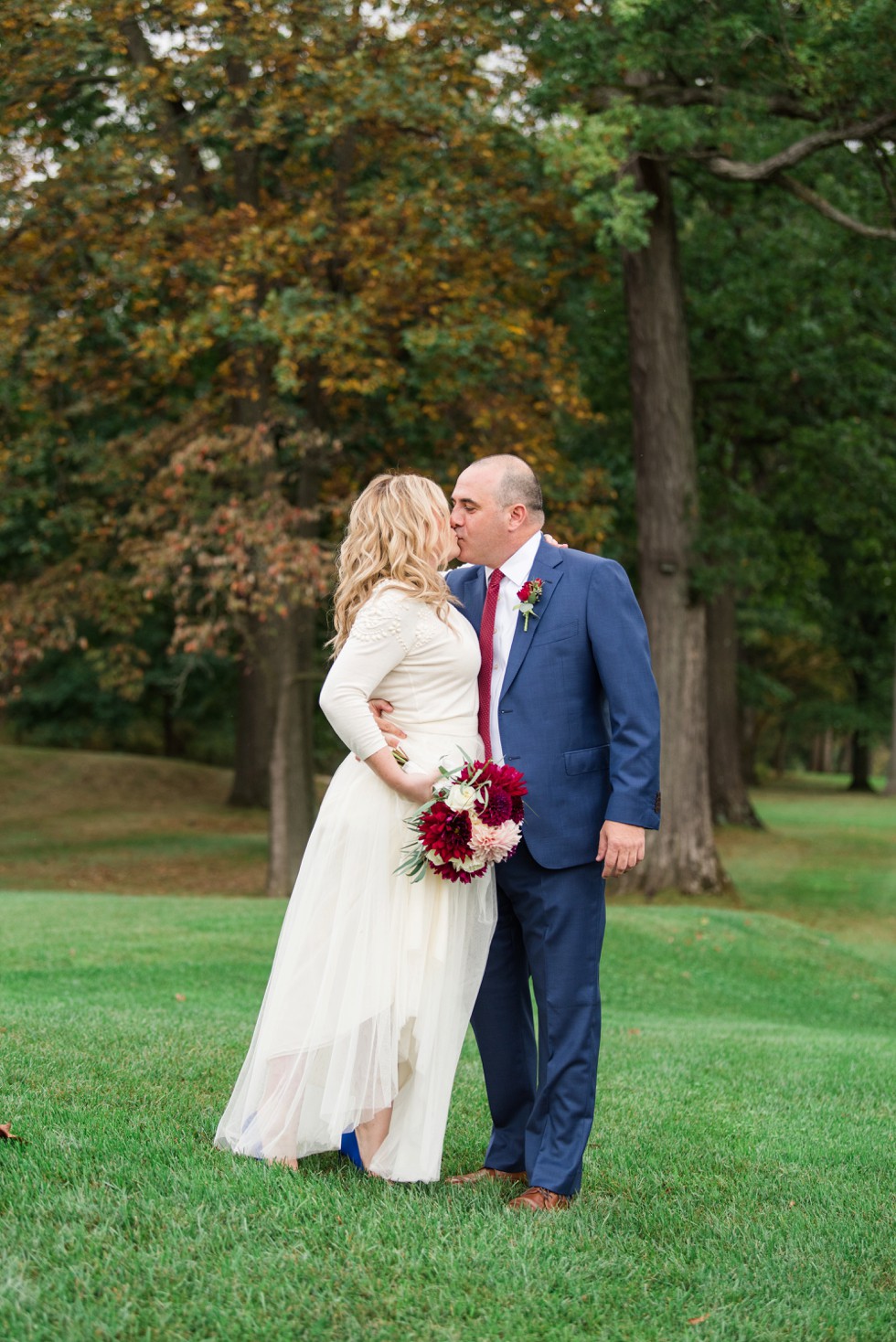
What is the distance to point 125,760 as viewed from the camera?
32.2m

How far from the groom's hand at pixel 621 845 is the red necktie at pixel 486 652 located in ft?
1.82

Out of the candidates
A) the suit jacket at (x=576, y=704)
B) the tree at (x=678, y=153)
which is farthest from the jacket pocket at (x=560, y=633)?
the tree at (x=678, y=153)

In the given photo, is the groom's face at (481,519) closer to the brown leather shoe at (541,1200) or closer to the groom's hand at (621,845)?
the groom's hand at (621,845)

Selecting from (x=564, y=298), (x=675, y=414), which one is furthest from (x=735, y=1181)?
(x=564, y=298)

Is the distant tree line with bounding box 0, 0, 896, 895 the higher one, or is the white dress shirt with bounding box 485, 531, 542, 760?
the distant tree line with bounding box 0, 0, 896, 895

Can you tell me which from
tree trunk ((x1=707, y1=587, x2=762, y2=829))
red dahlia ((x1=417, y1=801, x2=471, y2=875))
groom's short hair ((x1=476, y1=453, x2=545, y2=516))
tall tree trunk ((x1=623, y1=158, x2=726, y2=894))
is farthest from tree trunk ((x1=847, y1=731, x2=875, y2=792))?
red dahlia ((x1=417, y1=801, x2=471, y2=875))

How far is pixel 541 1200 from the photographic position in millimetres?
4191

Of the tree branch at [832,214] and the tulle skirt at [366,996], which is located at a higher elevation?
the tree branch at [832,214]

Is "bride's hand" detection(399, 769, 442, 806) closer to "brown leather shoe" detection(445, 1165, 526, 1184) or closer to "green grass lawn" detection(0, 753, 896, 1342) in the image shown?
"green grass lawn" detection(0, 753, 896, 1342)

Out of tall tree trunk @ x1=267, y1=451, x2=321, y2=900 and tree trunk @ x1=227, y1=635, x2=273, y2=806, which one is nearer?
tall tree trunk @ x1=267, y1=451, x2=321, y2=900

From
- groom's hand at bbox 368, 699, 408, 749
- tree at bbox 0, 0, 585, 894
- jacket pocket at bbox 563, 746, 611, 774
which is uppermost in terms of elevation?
tree at bbox 0, 0, 585, 894

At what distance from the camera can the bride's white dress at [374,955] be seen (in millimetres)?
4223

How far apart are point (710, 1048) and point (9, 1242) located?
522cm

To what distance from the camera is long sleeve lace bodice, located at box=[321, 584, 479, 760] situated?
4.21m
